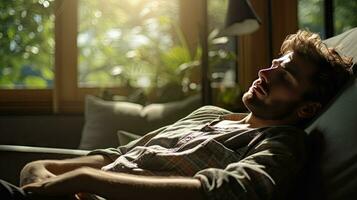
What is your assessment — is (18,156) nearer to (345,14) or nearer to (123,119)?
(123,119)

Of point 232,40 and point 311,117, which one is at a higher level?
point 232,40

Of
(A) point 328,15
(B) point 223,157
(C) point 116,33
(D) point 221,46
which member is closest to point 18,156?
(B) point 223,157

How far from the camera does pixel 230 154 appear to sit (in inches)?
50.1

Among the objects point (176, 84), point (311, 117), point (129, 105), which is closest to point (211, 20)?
point (176, 84)

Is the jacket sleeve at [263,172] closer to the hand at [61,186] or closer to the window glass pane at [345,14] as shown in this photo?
→ the hand at [61,186]

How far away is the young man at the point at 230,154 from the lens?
999 millimetres

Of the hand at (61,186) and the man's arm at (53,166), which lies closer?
the hand at (61,186)

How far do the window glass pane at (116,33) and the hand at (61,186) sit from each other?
236 centimetres

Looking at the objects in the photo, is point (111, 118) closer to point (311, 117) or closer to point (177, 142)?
point (177, 142)

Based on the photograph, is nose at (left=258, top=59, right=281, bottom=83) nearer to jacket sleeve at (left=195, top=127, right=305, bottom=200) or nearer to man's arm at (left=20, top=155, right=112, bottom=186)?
jacket sleeve at (left=195, top=127, right=305, bottom=200)

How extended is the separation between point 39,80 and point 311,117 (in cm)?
247

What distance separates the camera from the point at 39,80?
3.47 m

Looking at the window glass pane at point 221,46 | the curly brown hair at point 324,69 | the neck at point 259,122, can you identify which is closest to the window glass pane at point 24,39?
the window glass pane at point 221,46

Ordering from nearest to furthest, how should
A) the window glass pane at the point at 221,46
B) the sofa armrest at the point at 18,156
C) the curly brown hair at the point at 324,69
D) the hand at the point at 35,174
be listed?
the curly brown hair at the point at 324,69, the hand at the point at 35,174, the sofa armrest at the point at 18,156, the window glass pane at the point at 221,46
